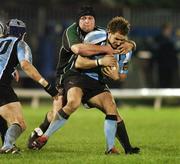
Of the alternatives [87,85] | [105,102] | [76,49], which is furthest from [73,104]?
[76,49]

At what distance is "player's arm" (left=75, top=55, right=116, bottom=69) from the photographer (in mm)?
12109

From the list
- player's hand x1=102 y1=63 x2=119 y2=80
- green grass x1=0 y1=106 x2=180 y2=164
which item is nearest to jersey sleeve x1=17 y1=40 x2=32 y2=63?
player's hand x1=102 y1=63 x2=119 y2=80

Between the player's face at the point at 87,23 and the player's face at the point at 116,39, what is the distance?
46 centimetres

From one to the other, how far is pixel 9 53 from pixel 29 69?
48cm

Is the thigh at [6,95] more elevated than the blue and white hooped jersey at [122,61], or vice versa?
the blue and white hooped jersey at [122,61]

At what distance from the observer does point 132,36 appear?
87.7 ft

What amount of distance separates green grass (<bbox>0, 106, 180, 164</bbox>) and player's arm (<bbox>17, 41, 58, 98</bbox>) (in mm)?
914

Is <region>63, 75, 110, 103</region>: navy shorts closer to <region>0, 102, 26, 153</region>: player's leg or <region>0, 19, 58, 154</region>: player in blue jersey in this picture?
<region>0, 19, 58, 154</region>: player in blue jersey

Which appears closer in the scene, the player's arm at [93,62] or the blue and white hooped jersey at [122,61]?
the player's arm at [93,62]

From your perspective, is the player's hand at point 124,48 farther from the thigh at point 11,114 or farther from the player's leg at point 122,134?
the thigh at point 11,114

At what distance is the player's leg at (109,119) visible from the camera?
482 inches

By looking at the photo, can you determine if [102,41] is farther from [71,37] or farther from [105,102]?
[105,102]

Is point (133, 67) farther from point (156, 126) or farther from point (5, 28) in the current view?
point (5, 28)

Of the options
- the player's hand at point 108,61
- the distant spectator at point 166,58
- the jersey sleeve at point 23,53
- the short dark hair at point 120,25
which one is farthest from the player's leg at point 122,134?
the distant spectator at point 166,58
